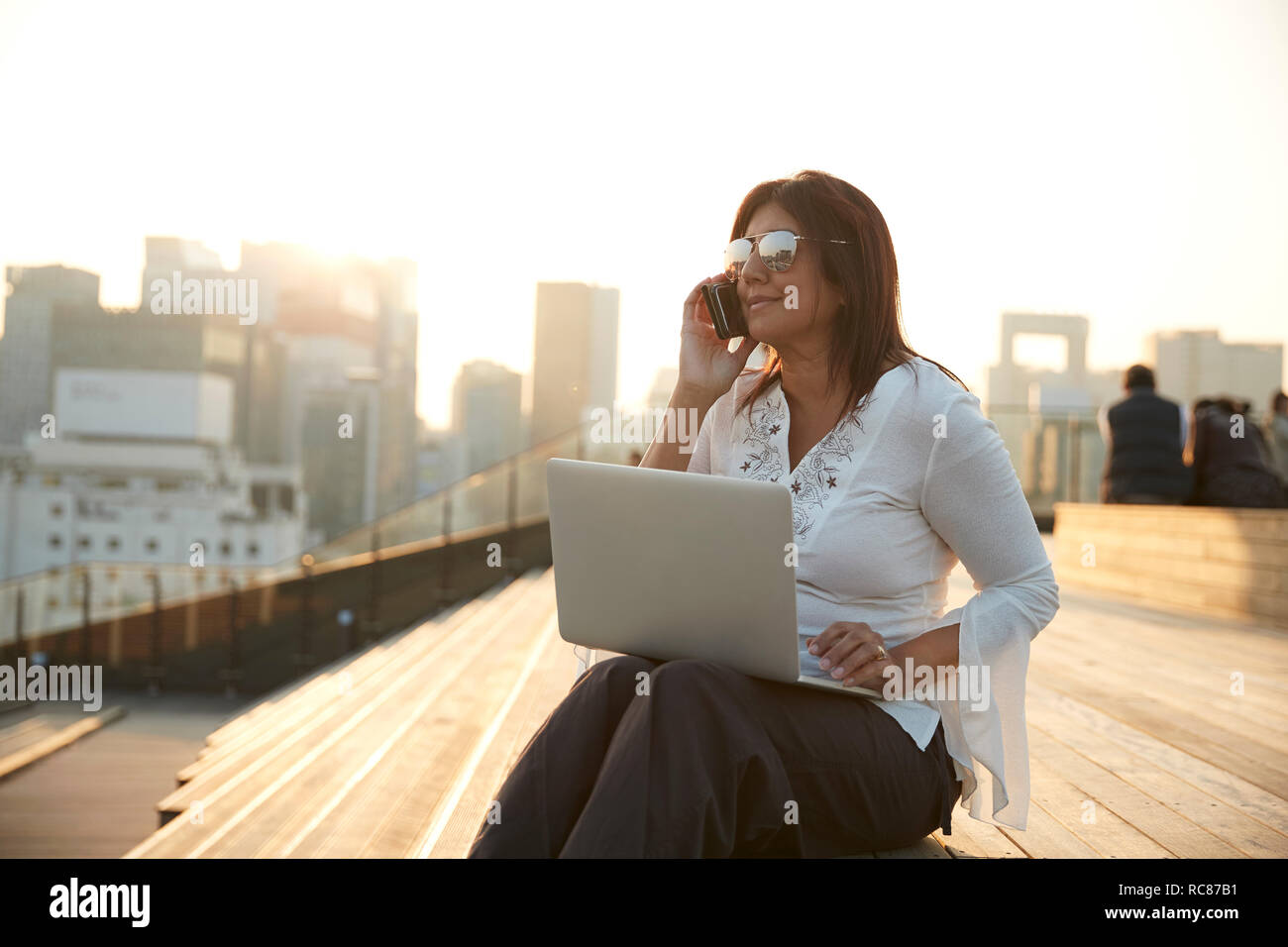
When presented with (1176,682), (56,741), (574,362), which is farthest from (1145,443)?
(56,741)

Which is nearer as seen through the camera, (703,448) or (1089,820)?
(1089,820)

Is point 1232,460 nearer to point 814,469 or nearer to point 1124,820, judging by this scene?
point 1124,820

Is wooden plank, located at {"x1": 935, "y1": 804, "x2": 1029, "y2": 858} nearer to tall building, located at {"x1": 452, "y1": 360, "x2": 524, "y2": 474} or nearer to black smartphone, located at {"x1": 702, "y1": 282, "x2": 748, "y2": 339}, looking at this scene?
black smartphone, located at {"x1": 702, "y1": 282, "x2": 748, "y2": 339}

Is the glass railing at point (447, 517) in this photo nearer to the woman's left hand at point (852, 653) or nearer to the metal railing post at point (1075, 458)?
the metal railing post at point (1075, 458)

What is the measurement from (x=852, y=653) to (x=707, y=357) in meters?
0.75

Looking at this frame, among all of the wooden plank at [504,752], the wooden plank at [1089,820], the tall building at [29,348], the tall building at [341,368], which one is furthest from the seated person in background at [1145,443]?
the tall building at [29,348]

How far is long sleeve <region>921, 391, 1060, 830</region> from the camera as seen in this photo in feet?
4.53

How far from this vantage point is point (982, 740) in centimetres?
142

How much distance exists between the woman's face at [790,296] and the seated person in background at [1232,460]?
180 inches

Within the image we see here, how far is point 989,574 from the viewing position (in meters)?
1.42
